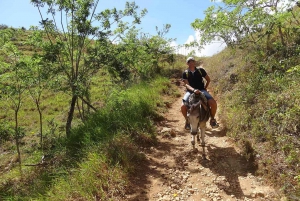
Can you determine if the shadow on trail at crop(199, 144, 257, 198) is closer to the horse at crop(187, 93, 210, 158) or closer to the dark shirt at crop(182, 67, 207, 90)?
the horse at crop(187, 93, 210, 158)

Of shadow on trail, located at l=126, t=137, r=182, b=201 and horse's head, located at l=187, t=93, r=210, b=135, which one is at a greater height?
horse's head, located at l=187, t=93, r=210, b=135

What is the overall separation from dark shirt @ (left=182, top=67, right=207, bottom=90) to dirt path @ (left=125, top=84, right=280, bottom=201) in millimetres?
1654

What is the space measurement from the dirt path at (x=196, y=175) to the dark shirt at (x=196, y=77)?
1.65m

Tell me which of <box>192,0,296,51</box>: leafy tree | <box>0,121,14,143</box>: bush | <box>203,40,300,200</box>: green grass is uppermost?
<box>192,0,296,51</box>: leafy tree

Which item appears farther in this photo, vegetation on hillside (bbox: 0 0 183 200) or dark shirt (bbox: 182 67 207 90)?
dark shirt (bbox: 182 67 207 90)

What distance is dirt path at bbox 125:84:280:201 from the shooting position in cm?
420

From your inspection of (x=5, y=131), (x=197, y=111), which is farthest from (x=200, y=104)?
(x=5, y=131)

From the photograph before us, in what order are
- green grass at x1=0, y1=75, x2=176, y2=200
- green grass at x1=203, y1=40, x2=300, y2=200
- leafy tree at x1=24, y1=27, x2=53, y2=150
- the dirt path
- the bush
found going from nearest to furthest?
green grass at x1=203, y1=40, x2=300, y2=200
green grass at x1=0, y1=75, x2=176, y2=200
the dirt path
leafy tree at x1=24, y1=27, x2=53, y2=150
the bush

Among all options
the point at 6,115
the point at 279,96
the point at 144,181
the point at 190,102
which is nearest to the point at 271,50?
the point at 279,96

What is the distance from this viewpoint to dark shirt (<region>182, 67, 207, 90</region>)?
5984mm

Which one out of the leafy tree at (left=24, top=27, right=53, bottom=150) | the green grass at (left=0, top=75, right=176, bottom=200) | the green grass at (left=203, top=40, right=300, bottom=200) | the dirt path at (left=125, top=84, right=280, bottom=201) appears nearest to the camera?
the green grass at (left=203, top=40, right=300, bottom=200)

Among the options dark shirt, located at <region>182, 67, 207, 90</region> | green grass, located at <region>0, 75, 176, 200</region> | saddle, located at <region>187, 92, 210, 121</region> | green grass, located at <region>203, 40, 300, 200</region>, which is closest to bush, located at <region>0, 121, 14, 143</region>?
green grass, located at <region>0, 75, 176, 200</region>

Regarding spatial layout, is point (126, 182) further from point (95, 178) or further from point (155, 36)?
point (155, 36)

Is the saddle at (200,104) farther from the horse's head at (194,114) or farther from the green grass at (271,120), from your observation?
the green grass at (271,120)
